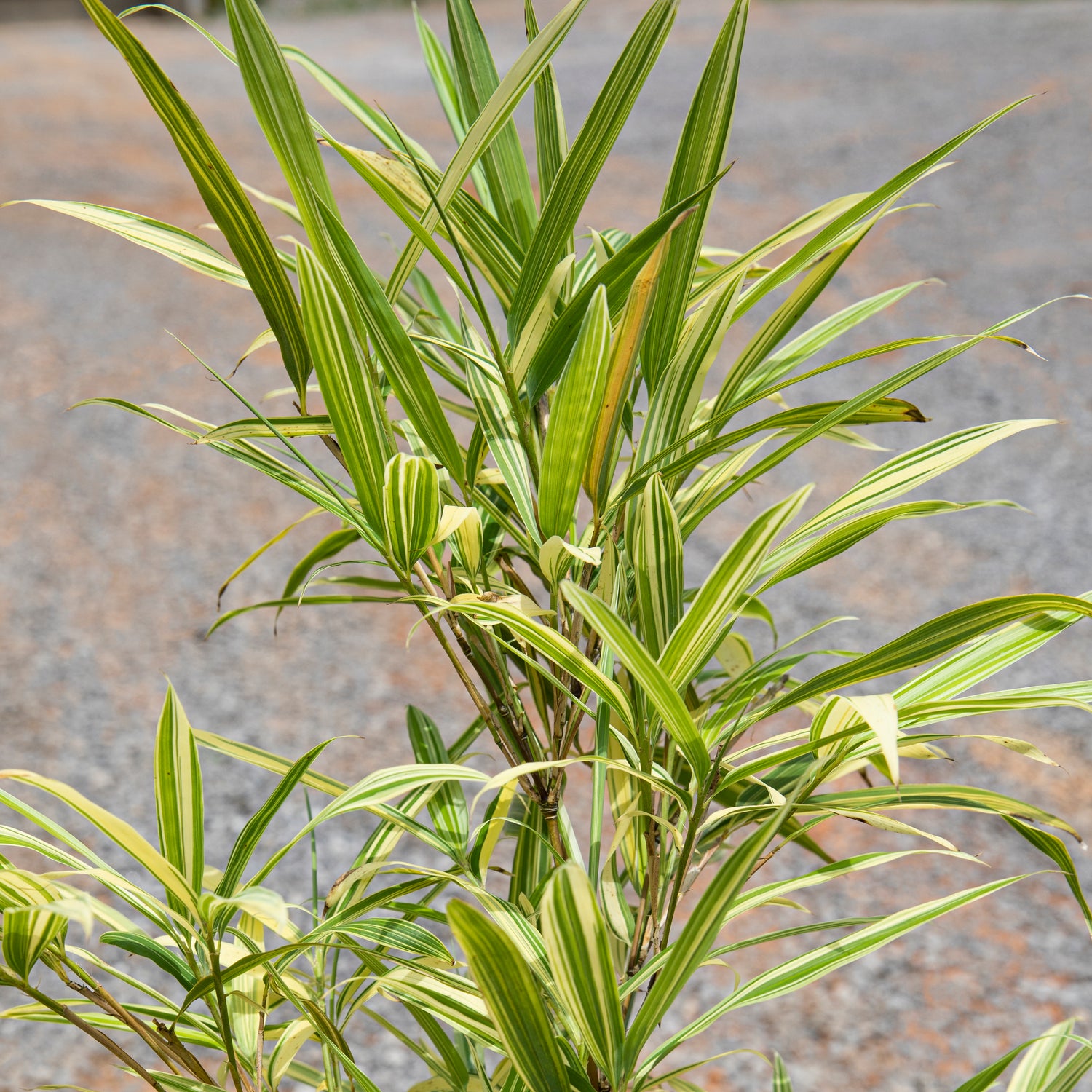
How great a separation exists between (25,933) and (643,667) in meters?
0.24

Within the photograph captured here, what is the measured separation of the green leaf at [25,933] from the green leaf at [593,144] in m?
0.31

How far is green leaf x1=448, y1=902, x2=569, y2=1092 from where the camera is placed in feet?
1.12

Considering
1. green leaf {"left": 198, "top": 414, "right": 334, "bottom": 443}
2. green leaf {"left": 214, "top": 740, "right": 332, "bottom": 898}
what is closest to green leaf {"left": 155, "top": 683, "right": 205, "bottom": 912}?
green leaf {"left": 214, "top": 740, "right": 332, "bottom": 898}

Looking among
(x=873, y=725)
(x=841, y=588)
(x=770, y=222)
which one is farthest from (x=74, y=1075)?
(x=770, y=222)

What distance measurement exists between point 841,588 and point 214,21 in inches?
262

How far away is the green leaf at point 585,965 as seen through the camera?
1.12 feet

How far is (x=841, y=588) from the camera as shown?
2385mm

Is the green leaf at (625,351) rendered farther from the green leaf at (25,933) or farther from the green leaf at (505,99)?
the green leaf at (25,933)

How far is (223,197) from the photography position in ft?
1.35

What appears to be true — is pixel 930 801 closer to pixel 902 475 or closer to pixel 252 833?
pixel 902 475

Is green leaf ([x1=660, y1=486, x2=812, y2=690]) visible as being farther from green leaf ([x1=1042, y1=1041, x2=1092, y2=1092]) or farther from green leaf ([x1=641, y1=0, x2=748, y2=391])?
green leaf ([x1=1042, y1=1041, x2=1092, y2=1092])

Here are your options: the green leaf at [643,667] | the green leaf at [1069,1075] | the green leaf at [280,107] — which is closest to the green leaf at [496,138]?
the green leaf at [280,107]

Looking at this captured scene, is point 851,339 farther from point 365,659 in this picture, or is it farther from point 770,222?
point 365,659

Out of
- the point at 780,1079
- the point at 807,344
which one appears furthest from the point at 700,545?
the point at 807,344
